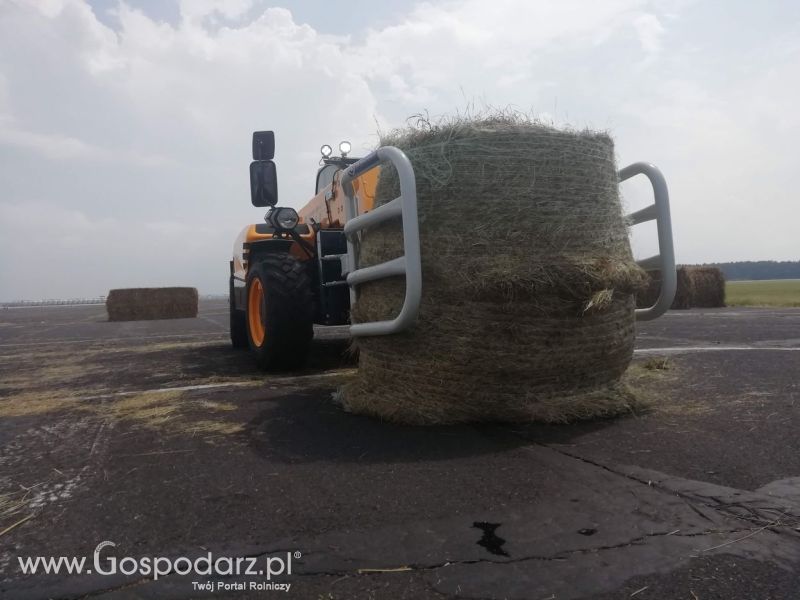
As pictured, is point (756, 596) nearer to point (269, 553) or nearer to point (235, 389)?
point (269, 553)

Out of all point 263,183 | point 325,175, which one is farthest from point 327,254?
point 325,175

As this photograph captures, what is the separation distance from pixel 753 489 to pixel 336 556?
1723 millimetres

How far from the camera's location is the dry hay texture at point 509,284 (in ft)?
11.8

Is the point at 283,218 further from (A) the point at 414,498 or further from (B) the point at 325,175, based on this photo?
(A) the point at 414,498

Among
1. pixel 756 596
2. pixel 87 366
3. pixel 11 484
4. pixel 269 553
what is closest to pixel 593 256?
pixel 756 596

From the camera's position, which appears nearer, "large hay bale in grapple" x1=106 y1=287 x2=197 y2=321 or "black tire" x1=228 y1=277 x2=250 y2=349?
"black tire" x1=228 y1=277 x2=250 y2=349

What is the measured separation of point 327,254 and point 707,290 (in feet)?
66.5

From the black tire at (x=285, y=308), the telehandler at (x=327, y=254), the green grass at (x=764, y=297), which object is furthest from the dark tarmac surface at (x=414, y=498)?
the green grass at (x=764, y=297)

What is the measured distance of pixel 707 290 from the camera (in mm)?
22203

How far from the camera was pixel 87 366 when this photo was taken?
744cm

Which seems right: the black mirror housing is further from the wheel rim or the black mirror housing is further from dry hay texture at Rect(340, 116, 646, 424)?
dry hay texture at Rect(340, 116, 646, 424)

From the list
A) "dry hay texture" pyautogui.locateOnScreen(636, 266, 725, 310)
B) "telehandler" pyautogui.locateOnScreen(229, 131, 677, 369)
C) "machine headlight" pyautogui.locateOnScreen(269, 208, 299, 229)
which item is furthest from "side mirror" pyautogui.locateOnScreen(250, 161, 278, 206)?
"dry hay texture" pyautogui.locateOnScreen(636, 266, 725, 310)

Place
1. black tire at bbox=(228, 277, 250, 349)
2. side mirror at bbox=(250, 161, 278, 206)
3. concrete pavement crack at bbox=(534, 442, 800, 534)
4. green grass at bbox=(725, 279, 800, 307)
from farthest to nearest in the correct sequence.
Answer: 1. green grass at bbox=(725, 279, 800, 307)
2. black tire at bbox=(228, 277, 250, 349)
3. side mirror at bbox=(250, 161, 278, 206)
4. concrete pavement crack at bbox=(534, 442, 800, 534)

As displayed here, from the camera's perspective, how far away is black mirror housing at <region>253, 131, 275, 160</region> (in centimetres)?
565
